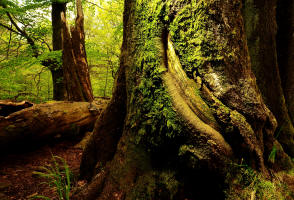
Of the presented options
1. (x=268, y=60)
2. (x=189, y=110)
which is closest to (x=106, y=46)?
(x=268, y=60)

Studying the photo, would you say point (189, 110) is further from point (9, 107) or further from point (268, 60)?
point (9, 107)

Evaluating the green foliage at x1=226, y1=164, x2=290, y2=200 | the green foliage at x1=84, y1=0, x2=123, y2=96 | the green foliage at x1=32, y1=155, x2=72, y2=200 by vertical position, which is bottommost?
the green foliage at x1=32, y1=155, x2=72, y2=200

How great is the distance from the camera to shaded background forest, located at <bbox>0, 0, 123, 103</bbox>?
642 cm

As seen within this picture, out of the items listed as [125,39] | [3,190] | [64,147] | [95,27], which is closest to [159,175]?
[125,39]

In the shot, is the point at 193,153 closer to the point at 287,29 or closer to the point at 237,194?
the point at 237,194

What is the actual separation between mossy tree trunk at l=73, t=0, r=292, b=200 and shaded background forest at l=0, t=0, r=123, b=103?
5.91m

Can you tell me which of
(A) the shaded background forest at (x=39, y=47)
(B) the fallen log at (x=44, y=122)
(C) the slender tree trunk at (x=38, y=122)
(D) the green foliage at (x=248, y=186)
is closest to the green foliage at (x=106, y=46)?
(A) the shaded background forest at (x=39, y=47)

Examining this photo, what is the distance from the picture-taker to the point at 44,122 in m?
3.18

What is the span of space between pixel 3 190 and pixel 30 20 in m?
8.13

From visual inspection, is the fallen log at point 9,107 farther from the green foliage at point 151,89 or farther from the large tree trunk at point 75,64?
the green foliage at point 151,89

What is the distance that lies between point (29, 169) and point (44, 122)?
891mm

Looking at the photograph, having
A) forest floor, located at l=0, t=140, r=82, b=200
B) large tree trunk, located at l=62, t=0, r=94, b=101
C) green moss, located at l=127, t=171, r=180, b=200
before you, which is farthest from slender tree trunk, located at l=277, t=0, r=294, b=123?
large tree trunk, located at l=62, t=0, r=94, b=101

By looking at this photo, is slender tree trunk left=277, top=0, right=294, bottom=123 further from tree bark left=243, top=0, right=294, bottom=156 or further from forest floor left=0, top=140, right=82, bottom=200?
forest floor left=0, top=140, right=82, bottom=200

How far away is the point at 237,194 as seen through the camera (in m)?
1.16
